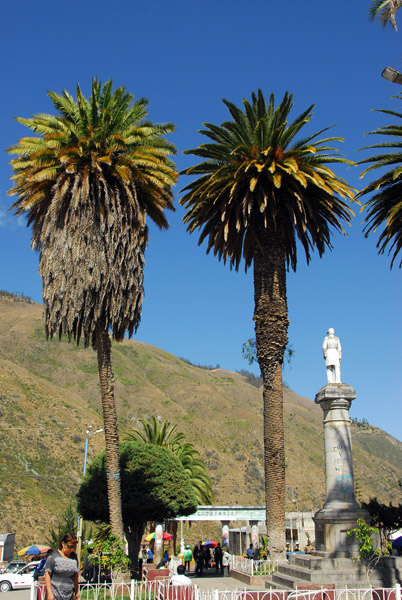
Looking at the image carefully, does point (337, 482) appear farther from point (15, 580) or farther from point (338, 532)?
point (15, 580)

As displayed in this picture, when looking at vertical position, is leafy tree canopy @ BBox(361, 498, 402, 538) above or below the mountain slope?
below

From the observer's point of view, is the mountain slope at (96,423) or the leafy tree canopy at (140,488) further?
the mountain slope at (96,423)

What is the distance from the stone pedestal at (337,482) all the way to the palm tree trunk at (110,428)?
22.3ft

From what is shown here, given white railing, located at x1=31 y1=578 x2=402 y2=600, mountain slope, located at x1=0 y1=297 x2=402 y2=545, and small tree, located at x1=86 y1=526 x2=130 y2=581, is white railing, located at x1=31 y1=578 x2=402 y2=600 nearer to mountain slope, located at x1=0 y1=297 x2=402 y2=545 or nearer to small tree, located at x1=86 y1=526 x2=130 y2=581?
small tree, located at x1=86 y1=526 x2=130 y2=581

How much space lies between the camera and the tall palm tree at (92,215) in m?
20.3

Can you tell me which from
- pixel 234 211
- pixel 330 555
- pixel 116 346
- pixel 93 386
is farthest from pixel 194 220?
pixel 116 346

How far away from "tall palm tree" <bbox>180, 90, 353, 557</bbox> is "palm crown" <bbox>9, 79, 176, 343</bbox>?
2336mm

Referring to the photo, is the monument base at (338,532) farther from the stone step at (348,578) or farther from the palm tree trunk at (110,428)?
the palm tree trunk at (110,428)

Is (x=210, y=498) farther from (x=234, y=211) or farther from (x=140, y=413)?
(x=140, y=413)

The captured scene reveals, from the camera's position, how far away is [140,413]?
4190 inches

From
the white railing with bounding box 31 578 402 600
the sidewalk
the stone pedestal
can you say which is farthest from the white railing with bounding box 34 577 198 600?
the stone pedestal

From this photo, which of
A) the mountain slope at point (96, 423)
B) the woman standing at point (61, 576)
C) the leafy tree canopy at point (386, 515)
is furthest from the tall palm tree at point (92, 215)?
the mountain slope at point (96, 423)

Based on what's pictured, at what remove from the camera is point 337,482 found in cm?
1922

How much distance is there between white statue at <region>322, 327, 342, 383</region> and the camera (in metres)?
20.7
